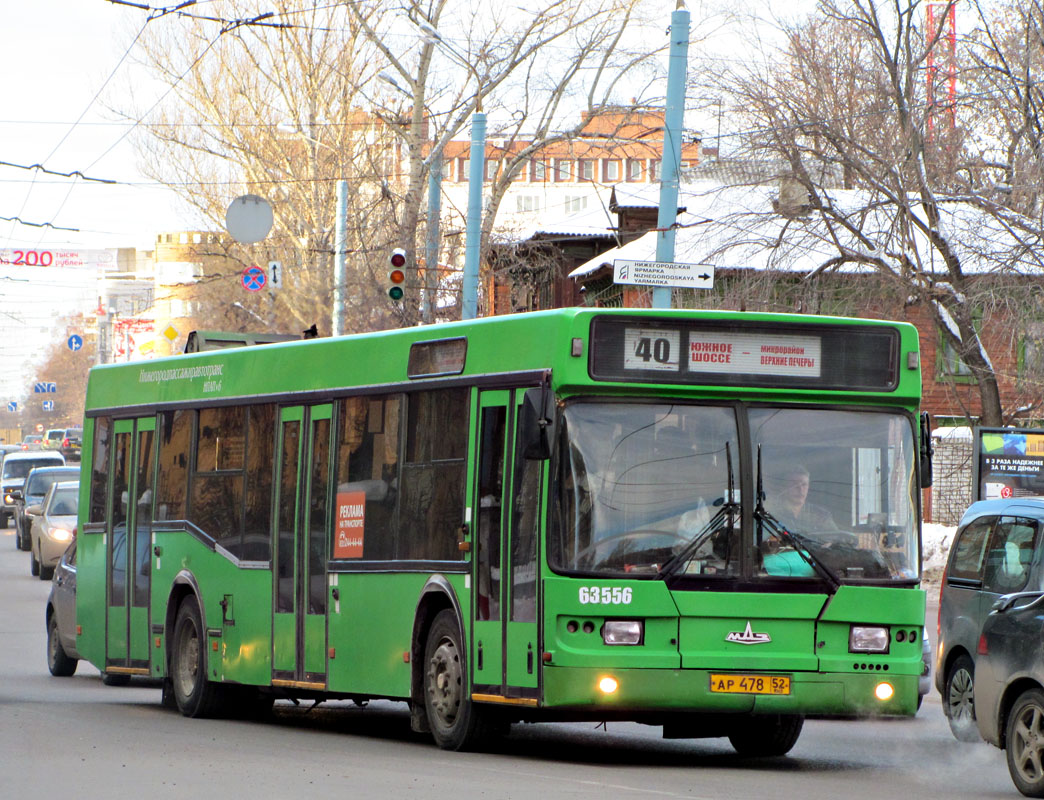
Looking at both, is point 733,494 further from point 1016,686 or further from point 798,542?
point 1016,686

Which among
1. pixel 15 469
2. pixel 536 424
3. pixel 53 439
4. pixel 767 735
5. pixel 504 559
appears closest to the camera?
pixel 536 424

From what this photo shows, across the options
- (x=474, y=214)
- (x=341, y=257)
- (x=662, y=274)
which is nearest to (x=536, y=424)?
(x=662, y=274)

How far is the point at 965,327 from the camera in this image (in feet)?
101

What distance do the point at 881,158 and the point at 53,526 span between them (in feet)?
52.0

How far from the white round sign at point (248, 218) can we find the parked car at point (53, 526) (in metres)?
6.10

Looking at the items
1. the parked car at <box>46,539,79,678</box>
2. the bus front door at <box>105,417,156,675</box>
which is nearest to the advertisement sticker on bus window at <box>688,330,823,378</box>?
the bus front door at <box>105,417,156,675</box>

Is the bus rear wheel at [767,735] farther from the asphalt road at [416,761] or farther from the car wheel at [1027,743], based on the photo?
the car wheel at [1027,743]

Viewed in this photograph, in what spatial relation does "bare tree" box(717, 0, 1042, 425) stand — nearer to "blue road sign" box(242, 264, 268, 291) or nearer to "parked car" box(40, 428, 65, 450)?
"blue road sign" box(242, 264, 268, 291)

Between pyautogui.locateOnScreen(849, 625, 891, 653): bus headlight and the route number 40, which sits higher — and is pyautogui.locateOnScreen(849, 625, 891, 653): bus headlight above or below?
below

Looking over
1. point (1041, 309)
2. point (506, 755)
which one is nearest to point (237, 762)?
point (506, 755)

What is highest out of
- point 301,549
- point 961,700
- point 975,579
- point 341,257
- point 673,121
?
point 341,257

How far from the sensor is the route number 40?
9828 millimetres

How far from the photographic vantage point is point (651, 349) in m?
10.3

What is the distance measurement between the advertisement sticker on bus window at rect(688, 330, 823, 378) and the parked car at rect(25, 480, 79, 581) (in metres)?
23.3
